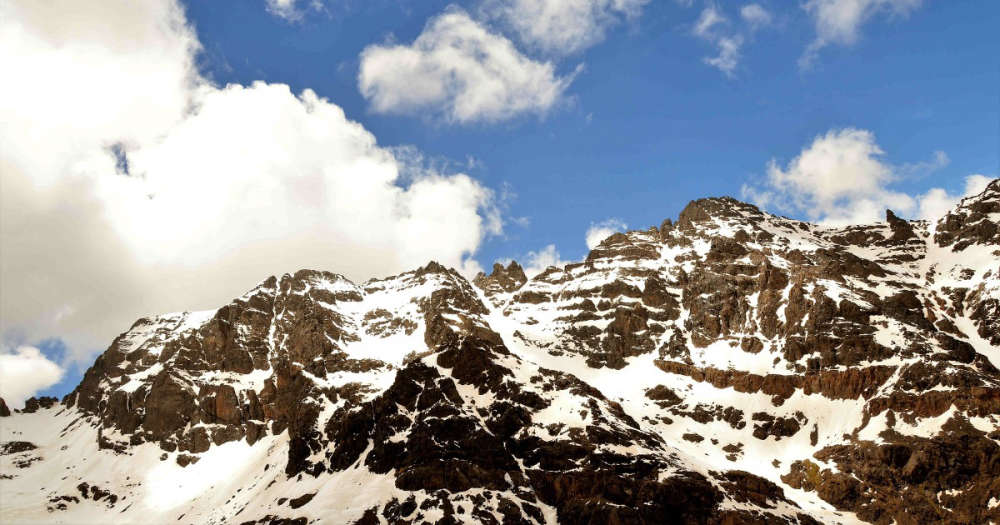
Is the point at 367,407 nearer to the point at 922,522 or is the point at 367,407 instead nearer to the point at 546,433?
the point at 546,433

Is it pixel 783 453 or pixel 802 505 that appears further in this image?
pixel 783 453

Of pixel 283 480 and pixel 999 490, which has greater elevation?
pixel 283 480

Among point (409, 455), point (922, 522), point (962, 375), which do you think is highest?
point (962, 375)

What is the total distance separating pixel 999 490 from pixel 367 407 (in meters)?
138

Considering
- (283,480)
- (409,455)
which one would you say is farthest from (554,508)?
(283,480)

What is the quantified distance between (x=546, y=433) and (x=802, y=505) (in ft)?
199

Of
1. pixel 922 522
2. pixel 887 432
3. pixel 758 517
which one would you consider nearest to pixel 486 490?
pixel 758 517

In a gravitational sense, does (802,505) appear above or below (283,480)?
below

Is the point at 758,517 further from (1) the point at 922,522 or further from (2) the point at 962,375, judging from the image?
(2) the point at 962,375

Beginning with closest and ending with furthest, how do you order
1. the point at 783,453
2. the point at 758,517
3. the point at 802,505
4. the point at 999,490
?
the point at 758,517 → the point at 999,490 → the point at 802,505 → the point at 783,453

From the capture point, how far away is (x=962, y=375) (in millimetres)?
181375

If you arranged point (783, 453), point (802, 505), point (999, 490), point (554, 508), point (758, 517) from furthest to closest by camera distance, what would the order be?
point (783, 453) → point (802, 505) → point (999, 490) → point (554, 508) → point (758, 517)

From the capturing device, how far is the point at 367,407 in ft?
588

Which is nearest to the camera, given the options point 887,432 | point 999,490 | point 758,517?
point 758,517
